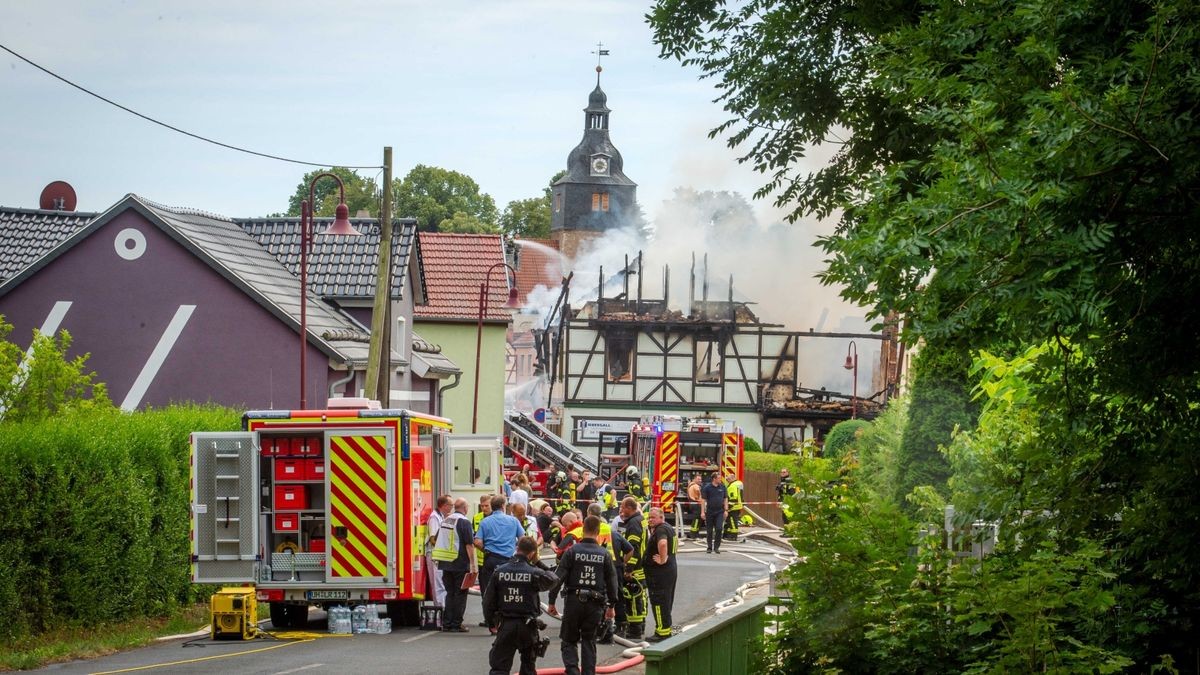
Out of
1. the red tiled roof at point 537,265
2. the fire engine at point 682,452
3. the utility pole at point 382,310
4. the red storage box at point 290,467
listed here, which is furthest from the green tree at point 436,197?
the red storage box at point 290,467

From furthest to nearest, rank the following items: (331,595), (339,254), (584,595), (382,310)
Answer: (339,254), (382,310), (331,595), (584,595)

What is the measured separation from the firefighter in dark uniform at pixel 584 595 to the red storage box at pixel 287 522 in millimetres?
6119

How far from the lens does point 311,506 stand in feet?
64.0

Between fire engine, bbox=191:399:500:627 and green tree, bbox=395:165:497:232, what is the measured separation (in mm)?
80390

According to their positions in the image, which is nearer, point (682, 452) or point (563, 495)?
point (563, 495)

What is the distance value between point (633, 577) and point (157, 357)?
16208 mm

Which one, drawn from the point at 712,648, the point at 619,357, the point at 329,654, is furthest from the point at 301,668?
the point at 619,357

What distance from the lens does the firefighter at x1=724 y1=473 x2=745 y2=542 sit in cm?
3756

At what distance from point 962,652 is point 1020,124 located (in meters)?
2.53

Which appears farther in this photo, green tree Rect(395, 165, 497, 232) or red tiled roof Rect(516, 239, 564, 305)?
red tiled roof Rect(516, 239, 564, 305)

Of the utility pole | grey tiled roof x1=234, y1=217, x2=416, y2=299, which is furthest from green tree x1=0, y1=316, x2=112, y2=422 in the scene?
grey tiled roof x1=234, y1=217, x2=416, y2=299

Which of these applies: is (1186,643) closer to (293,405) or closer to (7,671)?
(7,671)

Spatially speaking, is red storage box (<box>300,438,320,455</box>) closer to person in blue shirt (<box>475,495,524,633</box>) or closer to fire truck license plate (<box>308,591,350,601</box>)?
fire truck license plate (<box>308,591,350,601</box>)

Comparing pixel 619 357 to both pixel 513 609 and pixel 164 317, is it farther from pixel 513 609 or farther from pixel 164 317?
pixel 513 609
